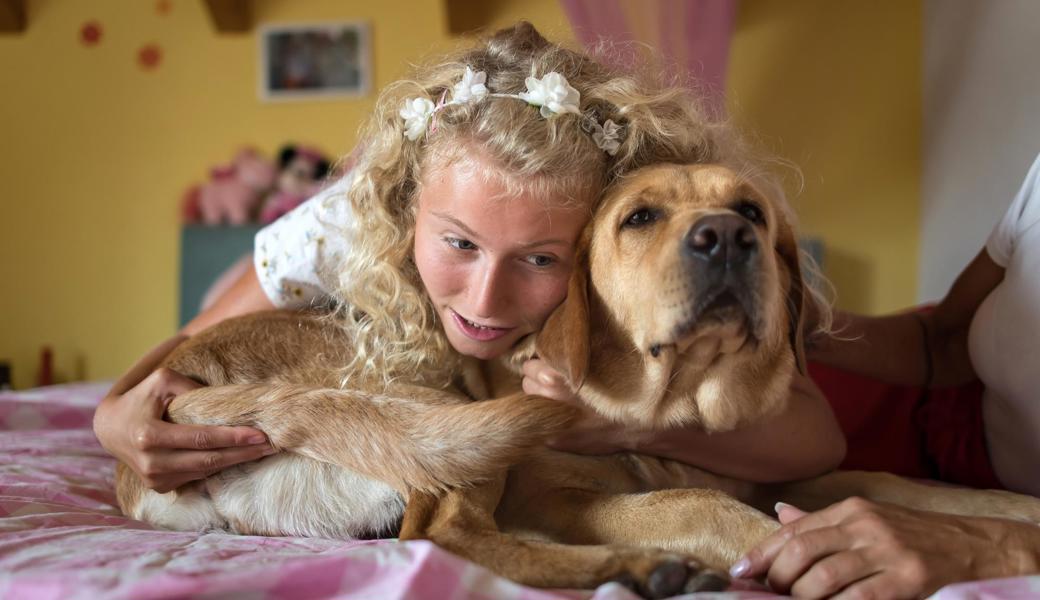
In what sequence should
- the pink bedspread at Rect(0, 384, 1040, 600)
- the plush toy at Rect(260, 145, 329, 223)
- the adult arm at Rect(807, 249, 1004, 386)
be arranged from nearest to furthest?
the pink bedspread at Rect(0, 384, 1040, 600) < the adult arm at Rect(807, 249, 1004, 386) < the plush toy at Rect(260, 145, 329, 223)

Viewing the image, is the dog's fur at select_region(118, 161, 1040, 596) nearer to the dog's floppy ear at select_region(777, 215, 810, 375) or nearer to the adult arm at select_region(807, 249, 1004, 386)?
the dog's floppy ear at select_region(777, 215, 810, 375)

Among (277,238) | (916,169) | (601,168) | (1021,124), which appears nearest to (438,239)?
(601,168)

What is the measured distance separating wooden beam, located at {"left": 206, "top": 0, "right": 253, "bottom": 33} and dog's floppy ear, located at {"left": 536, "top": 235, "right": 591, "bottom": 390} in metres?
4.95

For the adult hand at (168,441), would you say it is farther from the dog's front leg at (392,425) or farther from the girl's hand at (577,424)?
the girl's hand at (577,424)

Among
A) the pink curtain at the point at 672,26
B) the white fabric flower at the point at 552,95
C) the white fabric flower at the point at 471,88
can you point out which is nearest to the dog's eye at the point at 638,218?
the white fabric flower at the point at 552,95

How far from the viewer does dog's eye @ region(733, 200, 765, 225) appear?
5.27 feet

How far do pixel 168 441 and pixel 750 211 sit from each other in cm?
118

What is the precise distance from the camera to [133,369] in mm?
2057

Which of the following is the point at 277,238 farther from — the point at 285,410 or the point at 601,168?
the point at 601,168

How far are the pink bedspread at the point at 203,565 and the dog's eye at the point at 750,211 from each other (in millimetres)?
718

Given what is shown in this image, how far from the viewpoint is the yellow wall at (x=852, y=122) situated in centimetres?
548

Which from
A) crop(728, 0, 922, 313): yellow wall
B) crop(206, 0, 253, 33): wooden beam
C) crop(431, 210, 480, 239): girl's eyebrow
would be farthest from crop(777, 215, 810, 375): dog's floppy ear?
crop(206, 0, 253, 33): wooden beam

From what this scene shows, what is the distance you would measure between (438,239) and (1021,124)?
2890 millimetres

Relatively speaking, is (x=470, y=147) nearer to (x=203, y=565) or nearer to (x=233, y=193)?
(x=203, y=565)
